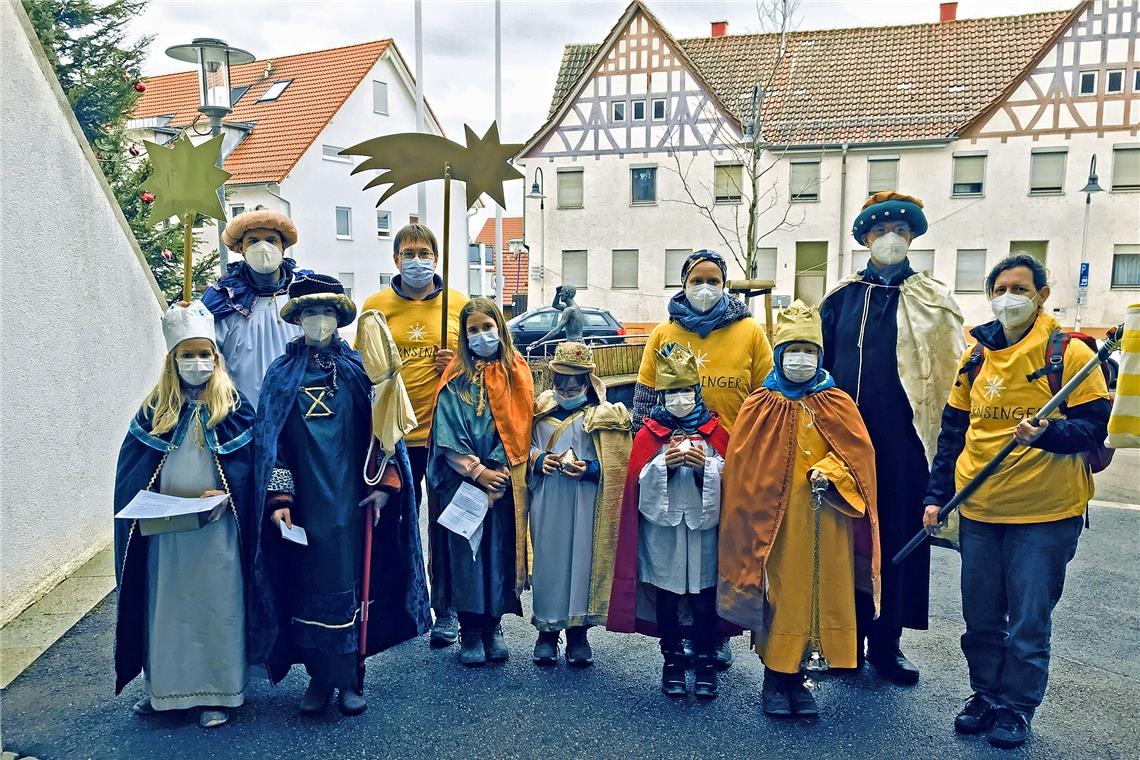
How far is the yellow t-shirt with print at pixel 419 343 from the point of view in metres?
5.07

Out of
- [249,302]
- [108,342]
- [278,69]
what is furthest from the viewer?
[278,69]

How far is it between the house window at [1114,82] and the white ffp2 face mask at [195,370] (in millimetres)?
27783

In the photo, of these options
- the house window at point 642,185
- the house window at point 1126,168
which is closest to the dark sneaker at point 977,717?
the house window at point 642,185

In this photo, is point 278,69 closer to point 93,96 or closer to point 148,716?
point 93,96

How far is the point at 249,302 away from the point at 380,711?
2324 millimetres

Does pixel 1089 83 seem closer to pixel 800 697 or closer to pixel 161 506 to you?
pixel 800 697

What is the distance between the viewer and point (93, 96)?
9.82 metres

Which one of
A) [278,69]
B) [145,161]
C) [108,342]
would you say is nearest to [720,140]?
[278,69]

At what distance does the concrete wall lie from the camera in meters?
5.07

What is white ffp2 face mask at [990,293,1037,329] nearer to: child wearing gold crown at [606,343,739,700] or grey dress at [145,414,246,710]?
child wearing gold crown at [606,343,739,700]

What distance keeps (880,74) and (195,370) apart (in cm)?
2716

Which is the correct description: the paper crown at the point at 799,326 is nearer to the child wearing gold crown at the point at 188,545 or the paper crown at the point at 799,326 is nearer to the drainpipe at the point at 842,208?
the child wearing gold crown at the point at 188,545

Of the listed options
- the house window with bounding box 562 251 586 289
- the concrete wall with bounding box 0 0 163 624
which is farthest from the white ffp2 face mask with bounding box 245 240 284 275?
the house window with bounding box 562 251 586 289

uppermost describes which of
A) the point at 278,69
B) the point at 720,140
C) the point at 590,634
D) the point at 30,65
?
the point at 278,69
